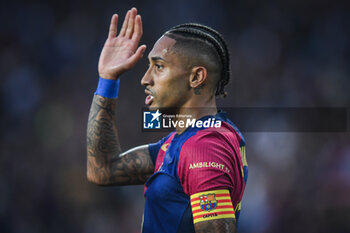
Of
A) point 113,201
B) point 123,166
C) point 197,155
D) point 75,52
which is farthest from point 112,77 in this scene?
point 75,52

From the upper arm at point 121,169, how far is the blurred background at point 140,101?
3493 millimetres

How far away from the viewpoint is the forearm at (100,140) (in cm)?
313

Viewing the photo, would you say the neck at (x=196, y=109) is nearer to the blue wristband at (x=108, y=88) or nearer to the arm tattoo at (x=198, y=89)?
the arm tattoo at (x=198, y=89)

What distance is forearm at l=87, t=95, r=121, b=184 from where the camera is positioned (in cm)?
313

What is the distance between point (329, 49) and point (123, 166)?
501 centimetres

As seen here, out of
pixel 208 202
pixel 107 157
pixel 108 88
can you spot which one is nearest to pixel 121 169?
pixel 107 157

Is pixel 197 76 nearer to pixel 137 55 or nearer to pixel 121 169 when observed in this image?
pixel 137 55

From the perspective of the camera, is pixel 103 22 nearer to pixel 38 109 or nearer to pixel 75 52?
pixel 75 52

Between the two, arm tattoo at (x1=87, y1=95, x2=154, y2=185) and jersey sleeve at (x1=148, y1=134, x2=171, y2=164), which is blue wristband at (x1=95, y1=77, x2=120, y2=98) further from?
jersey sleeve at (x1=148, y1=134, x2=171, y2=164)

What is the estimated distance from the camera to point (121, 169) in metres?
3.18

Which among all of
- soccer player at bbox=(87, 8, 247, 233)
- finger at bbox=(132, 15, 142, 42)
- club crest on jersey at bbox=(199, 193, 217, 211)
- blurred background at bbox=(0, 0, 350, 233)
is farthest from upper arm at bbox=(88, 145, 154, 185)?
blurred background at bbox=(0, 0, 350, 233)

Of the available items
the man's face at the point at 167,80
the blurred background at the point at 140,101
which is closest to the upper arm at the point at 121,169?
the man's face at the point at 167,80

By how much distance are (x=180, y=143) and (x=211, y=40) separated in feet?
2.46

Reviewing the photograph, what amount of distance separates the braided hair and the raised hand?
36cm
